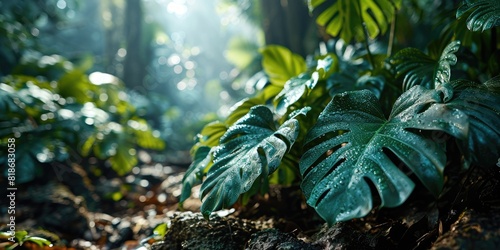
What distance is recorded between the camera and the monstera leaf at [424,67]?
1253 mm

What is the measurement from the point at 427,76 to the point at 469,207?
0.58m

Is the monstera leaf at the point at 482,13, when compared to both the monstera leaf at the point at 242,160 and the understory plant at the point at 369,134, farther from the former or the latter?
the monstera leaf at the point at 242,160

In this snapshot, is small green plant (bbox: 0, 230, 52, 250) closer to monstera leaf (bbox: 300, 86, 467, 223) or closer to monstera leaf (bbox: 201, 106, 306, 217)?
monstera leaf (bbox: 201, 106, 306, 217)

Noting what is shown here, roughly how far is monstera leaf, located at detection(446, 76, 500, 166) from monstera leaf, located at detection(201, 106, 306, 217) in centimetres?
48

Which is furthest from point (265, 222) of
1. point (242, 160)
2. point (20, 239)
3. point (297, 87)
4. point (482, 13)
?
point (482, 13)

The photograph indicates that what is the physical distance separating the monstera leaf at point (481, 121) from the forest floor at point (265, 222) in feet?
0.54

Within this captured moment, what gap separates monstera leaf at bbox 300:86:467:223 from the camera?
0.81 meters

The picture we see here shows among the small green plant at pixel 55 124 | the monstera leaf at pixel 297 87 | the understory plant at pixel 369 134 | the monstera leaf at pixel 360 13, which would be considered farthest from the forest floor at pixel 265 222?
the monstera leaf at pixel 360 13

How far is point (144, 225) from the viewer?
81.5 inches

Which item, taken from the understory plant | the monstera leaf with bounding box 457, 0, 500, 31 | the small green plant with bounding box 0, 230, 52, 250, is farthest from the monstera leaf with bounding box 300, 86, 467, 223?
the small green plant with bounding box 0, 230, 52, 250

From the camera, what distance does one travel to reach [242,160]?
114cm

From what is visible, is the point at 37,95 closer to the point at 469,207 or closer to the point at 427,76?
the point at 427,76

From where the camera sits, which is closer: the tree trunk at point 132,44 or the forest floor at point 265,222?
the forest floor at point 265,222

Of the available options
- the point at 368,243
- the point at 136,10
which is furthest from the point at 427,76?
the point at 136,10
